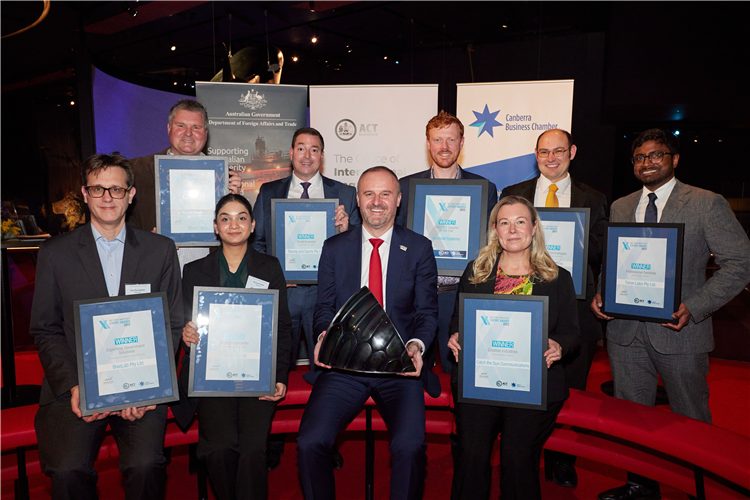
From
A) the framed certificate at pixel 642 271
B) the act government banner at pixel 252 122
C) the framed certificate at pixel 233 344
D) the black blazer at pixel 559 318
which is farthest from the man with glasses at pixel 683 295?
the act government banner at pixel 252 122

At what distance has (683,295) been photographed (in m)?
2.96

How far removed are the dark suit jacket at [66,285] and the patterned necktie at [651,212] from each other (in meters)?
3.09

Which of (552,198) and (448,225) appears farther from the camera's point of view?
(552,198)

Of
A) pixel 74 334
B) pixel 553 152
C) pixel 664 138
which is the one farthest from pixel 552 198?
pixel 74 334

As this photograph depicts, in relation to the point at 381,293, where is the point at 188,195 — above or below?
above

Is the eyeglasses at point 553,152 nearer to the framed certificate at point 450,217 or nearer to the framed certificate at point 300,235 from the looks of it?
the framed certificate at point 450,217

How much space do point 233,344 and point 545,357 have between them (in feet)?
5.53

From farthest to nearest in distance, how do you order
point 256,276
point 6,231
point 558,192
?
point 6,231 < point 558,192 < point 256,276

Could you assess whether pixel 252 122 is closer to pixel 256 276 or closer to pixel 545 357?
pixel 256 276

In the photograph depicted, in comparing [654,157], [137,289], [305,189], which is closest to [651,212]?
[654,157]

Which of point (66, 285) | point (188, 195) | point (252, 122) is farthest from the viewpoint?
point (252, 122)

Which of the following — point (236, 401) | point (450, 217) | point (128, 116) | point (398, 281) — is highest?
point (128, 116)

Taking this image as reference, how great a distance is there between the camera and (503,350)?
2.45 meters

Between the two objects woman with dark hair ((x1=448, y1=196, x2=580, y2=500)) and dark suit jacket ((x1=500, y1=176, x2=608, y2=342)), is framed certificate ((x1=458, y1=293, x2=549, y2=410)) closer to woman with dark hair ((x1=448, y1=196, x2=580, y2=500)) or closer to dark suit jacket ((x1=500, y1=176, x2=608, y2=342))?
woman with dark hair ((x1=448, y1=196, x2=580, y2=500))
